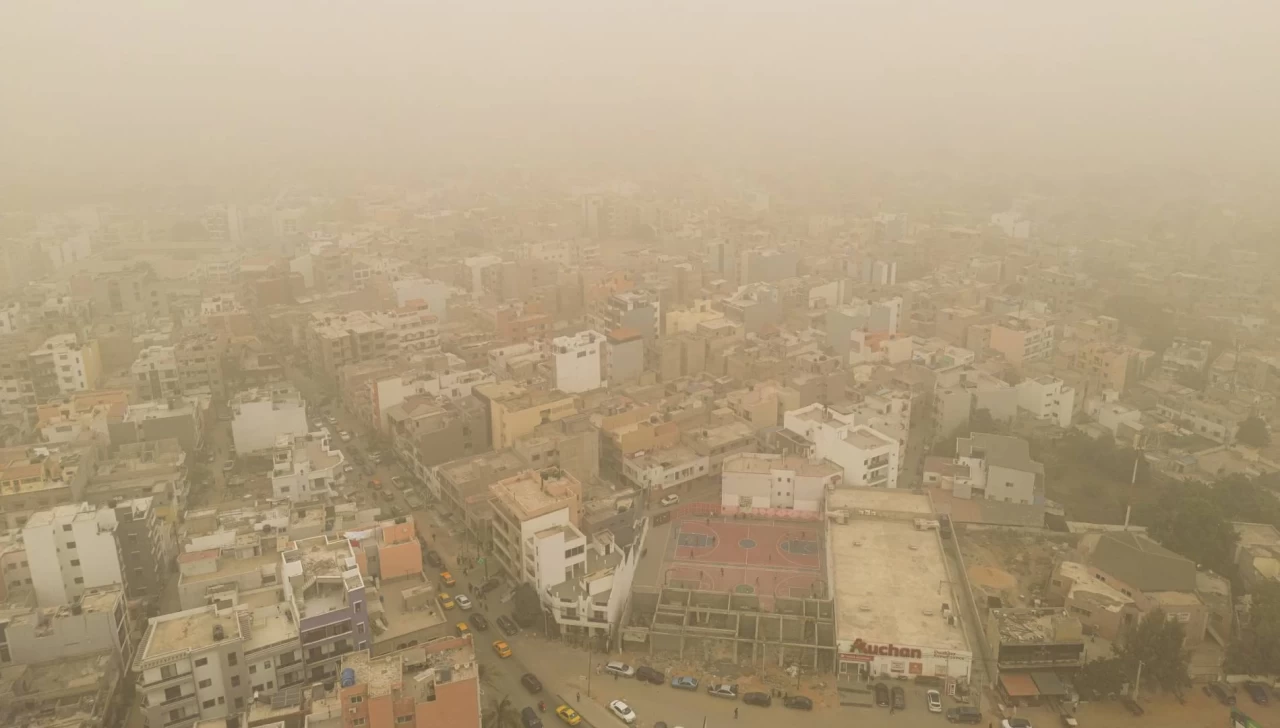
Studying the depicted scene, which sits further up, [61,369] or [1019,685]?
[61,369]

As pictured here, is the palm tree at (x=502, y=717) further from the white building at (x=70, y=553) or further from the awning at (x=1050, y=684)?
the awning at (x=1050, y=684)

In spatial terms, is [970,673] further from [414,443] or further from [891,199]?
[891,199]

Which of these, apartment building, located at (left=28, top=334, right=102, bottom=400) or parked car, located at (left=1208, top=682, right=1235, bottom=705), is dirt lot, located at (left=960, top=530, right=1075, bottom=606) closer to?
parked car, located at (left=1208, top=682, right=1235, bottom=705)

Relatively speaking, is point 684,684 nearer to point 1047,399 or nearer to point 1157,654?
point 1157,654

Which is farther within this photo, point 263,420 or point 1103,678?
point 263,420

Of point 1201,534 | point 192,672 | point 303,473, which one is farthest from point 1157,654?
point 303,473
